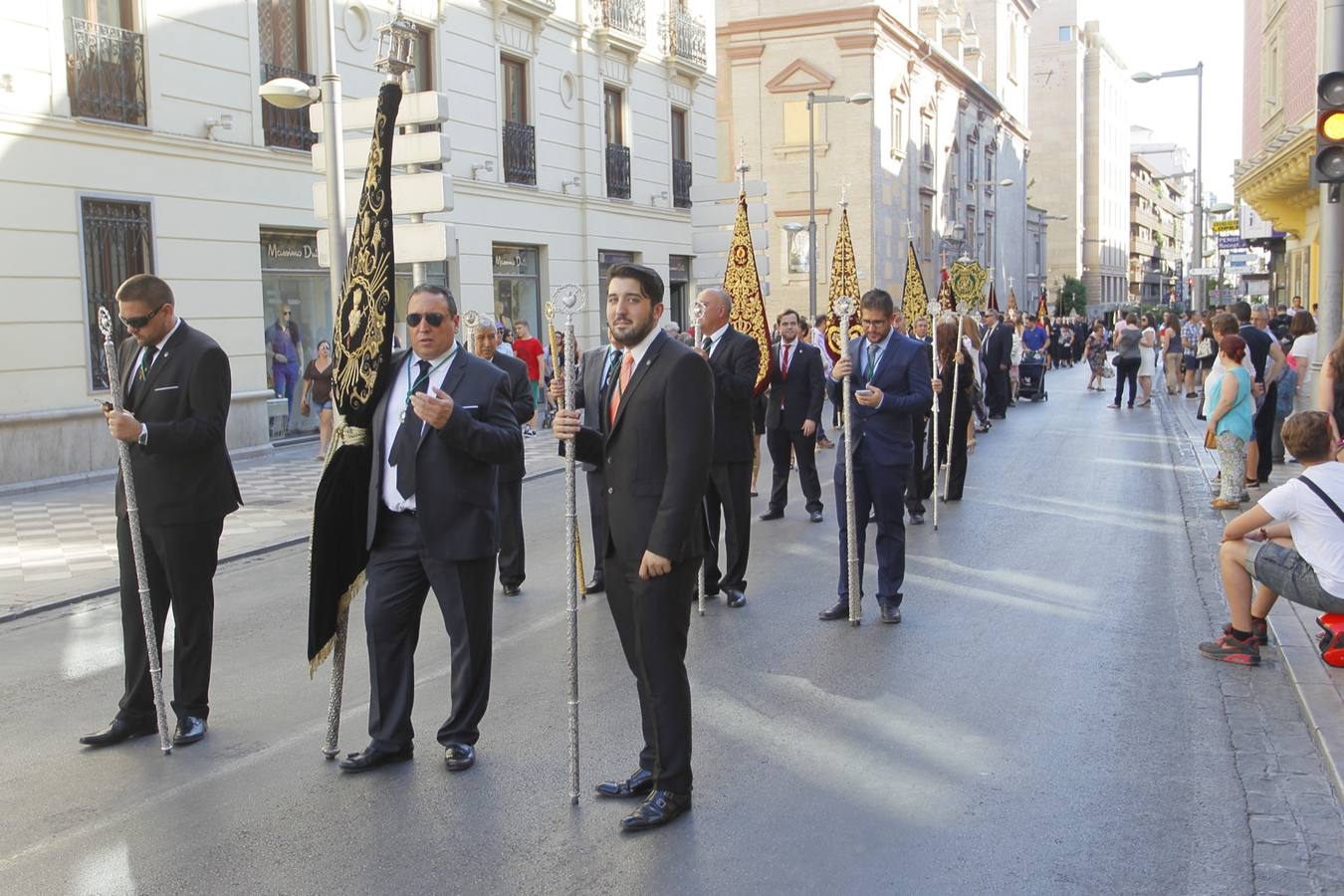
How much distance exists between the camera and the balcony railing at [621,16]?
26.5 m

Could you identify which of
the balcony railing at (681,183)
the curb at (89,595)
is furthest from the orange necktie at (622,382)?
the balcony railing at (681,183)

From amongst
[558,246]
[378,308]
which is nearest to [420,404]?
[378,308]

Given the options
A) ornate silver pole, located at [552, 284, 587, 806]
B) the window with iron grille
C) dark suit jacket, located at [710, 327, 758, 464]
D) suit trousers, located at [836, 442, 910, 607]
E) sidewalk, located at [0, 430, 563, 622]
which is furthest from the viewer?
the window with iron grille

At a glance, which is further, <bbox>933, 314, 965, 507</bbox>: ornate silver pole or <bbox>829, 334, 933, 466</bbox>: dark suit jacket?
<bbox>933, 314, 965, 507</bbox>: ornate silver pole

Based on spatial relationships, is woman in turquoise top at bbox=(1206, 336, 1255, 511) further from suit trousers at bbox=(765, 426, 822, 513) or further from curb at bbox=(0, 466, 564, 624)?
curb at bbox=(0, 466, 564, 624)

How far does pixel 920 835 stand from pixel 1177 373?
2811cm

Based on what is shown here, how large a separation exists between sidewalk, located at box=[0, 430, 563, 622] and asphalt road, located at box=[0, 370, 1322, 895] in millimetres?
634

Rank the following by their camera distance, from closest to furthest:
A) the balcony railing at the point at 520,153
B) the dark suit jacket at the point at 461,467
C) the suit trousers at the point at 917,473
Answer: the dark suit jacket at the point at 461,467 < the suit trousers at the point at 917,473 < the balcony railing at the point at 520,153

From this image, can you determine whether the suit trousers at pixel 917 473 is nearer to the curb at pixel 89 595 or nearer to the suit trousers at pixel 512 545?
the suit trousers at pixel 512 545

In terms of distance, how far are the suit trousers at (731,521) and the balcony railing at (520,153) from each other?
16342mm

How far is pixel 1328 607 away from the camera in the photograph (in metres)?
6.67

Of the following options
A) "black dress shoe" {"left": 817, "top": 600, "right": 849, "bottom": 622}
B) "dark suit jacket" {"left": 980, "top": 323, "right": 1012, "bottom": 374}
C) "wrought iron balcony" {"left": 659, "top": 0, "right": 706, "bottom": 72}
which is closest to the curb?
"black dress shoe" {"left": 817, "top": 600, "right": 849, "bottom": 622}

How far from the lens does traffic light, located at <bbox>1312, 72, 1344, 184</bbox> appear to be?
9.48 metres

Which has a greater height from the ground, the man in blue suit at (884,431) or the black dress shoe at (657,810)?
the man in blue suit at (884,431)
